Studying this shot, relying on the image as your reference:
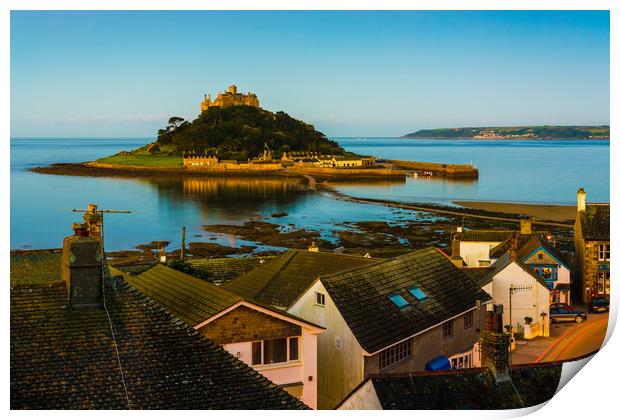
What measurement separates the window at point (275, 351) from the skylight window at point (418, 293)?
1622 mm

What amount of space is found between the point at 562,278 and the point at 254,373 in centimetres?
692

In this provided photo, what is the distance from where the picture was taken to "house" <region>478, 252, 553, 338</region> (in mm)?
9031

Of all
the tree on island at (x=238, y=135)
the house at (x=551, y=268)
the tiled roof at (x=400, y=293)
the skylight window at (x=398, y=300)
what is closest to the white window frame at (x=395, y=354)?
the tiled roof at (x=400, y=293)

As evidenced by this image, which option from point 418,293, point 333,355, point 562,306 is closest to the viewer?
point 333,355

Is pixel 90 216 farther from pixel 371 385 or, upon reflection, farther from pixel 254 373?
pixel 371 385

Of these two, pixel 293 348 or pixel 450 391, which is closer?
pixel 450 391

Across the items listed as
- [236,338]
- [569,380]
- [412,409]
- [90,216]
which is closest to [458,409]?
[412,409]

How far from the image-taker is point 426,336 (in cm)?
658

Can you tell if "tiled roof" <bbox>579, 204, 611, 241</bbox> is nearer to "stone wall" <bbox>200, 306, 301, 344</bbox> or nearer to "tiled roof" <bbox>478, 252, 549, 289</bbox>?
"tiled roof" <bbox>478, 252, 549, 289</bbox>

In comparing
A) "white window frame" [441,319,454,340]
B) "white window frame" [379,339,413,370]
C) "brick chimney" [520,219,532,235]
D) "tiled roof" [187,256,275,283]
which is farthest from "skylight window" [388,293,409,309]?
"brick chimney" [520,219,532,235]

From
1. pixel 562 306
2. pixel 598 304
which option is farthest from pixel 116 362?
pixel 598 304

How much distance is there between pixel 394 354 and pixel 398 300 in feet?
1.97

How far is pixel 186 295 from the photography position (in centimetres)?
593

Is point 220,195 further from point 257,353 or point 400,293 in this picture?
point 257,353
